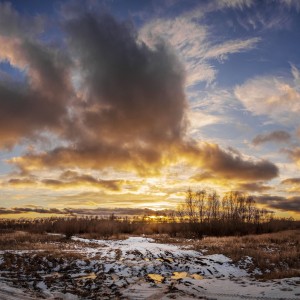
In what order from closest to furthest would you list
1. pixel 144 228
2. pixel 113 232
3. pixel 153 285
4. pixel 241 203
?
pixel 153 285
pixel 113 232
pixel 144 228
pixel 241 203

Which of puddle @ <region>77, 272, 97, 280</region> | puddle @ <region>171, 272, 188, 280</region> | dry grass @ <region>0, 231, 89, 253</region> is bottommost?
puddle @ <region>77, 272, 97, 280</region>

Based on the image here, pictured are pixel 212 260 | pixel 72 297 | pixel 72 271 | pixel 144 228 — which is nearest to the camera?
pixel 72 297

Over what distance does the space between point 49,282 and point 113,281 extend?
2.73 m

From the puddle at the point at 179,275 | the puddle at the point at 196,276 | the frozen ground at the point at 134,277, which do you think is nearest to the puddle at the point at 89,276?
the frozen ground at the point at 134,277

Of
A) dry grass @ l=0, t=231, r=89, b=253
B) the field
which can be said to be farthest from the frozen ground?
dry grass @ l=0, t=231, r=89, b=253

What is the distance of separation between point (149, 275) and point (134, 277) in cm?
89

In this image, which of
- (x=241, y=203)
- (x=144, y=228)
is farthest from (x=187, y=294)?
(x=241, y=203)

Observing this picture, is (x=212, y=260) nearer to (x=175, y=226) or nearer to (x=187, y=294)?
(x=187, y=294)

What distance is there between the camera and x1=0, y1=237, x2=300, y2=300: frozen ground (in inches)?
462

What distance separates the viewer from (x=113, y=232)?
44562 millimetres

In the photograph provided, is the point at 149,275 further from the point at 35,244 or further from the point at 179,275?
the point at 35,244

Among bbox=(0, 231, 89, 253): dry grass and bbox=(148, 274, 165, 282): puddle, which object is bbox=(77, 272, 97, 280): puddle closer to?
bbox=(148, 274, 165, 282): puddle

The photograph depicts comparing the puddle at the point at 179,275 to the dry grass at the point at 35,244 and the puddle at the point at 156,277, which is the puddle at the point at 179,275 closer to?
the puddle at the point at 156,277

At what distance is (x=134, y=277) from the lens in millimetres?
14922
